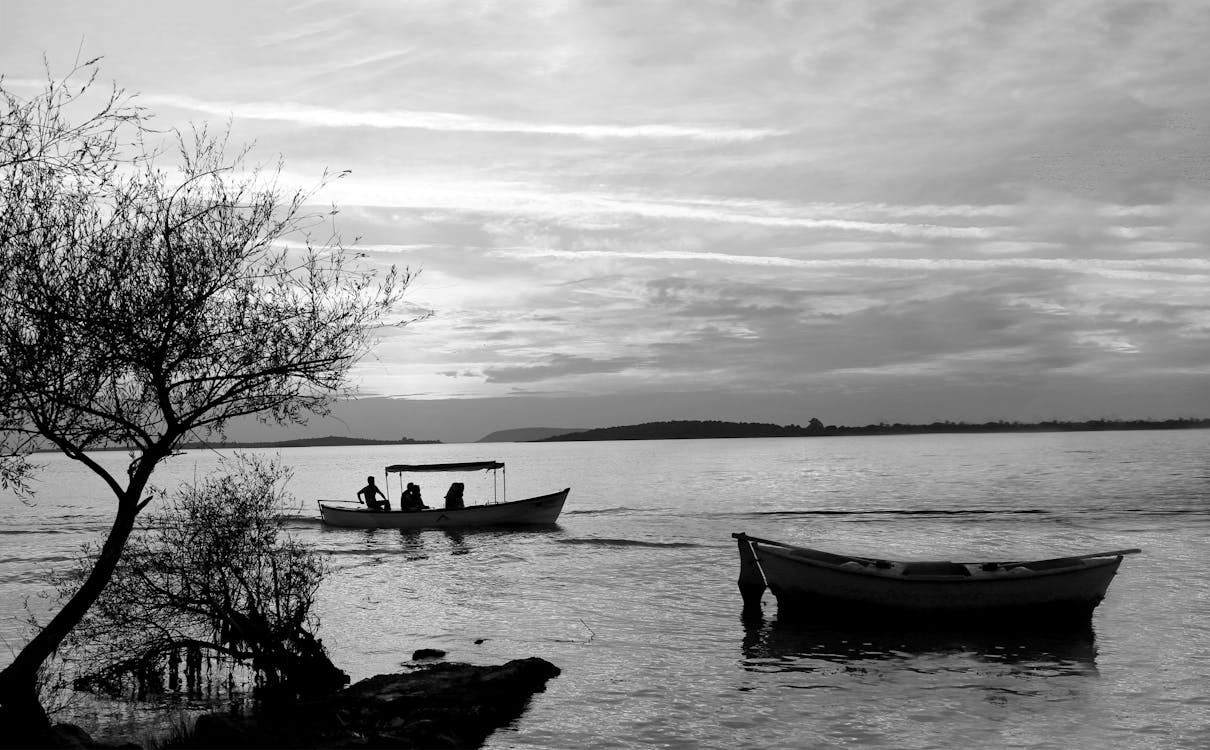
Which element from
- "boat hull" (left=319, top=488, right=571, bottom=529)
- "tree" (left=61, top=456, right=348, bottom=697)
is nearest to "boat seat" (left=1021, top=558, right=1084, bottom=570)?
"tree" (left=61, top=456, right=348, bottom=697)

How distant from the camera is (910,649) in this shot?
23.4 m

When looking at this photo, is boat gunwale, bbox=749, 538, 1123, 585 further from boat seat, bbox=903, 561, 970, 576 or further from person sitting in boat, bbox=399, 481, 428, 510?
person sitting in boat, bbox=399, 481, 428, 510

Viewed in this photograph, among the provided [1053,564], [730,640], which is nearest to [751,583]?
[730,640]

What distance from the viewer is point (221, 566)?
17094 millimetres

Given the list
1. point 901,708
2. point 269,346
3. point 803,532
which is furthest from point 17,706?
point 803,532

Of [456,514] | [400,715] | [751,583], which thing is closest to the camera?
[400,715]

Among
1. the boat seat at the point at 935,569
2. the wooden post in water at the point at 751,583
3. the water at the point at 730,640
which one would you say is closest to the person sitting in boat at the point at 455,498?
the water at the point at 730,640

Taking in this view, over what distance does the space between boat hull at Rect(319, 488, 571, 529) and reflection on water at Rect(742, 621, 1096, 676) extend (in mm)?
30028

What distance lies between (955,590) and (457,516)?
115 feet

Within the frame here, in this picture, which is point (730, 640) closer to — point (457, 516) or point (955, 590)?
point (955, 590)

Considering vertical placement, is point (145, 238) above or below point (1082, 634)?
above

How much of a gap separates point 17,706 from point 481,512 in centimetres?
4114

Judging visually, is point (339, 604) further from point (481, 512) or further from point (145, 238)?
point (481, 512)

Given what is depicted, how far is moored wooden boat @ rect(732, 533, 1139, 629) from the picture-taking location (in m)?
24.6
